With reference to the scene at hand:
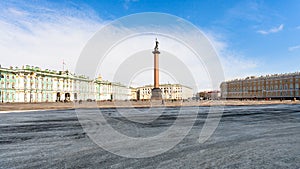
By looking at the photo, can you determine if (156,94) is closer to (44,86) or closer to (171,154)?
(171,154)

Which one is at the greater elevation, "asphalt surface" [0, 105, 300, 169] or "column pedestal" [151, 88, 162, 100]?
"column pedestal" [151, 88, 162, 100]

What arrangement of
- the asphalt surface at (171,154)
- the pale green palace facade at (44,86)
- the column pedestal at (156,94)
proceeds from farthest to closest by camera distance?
the pale green palace facade at (44,86)
the column pedestal at (156,94)
the asphalt surface at (171,154)

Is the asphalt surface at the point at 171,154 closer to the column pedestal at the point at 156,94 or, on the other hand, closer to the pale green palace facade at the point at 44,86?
the column pedestal at the point at 156,94

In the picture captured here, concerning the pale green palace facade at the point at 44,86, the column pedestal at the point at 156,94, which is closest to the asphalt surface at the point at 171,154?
the column pedestal at the point at 156,94

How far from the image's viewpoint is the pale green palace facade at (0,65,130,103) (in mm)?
75250

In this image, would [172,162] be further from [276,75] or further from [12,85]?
[276,75]

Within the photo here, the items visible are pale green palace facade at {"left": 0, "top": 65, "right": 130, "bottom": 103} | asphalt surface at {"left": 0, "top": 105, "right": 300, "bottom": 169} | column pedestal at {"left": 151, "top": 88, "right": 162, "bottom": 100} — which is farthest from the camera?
pale green palace facade at {"left": 0, "top": 65, "right": 130, "bottom": 103}

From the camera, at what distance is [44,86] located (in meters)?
88.6

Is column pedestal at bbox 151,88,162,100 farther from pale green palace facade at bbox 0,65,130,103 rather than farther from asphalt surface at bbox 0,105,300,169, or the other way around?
pale green palace facade at bbox 0,65,130,103

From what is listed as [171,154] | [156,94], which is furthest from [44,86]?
[171,154]

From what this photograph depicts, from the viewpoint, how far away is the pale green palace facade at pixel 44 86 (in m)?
75.2

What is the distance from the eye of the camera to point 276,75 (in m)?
96.6


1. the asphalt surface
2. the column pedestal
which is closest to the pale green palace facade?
the column pedestal

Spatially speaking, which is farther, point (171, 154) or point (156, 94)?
point (156, 94)
